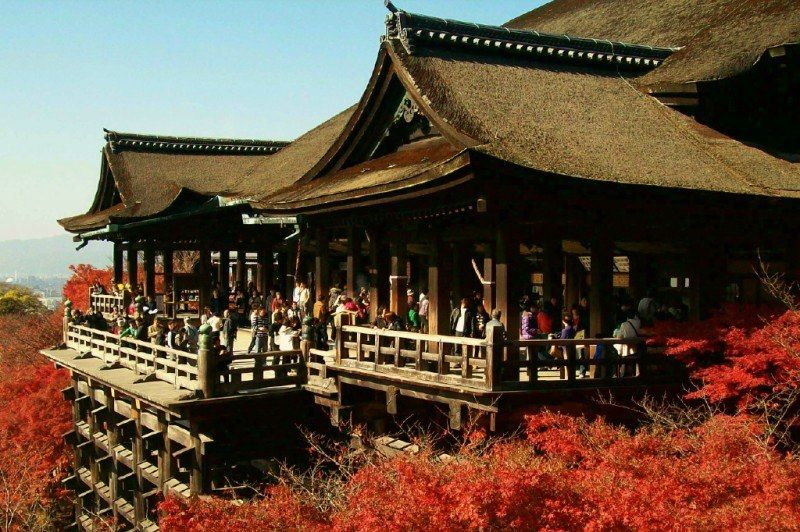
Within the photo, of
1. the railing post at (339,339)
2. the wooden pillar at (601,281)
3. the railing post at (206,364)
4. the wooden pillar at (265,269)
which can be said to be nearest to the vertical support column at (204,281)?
the wooden pillar at (265,269)

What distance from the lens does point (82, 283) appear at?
48375 mm

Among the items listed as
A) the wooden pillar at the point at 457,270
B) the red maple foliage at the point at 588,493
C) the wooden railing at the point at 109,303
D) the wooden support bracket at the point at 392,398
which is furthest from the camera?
the wooden railing at the point at 109,303

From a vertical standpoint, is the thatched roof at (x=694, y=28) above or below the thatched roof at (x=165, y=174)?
above

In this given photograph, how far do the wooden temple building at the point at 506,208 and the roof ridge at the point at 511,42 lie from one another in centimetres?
4

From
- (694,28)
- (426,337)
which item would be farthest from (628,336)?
(694,28)

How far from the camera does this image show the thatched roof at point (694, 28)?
16062 mm

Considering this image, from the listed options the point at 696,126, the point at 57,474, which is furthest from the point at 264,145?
the point at 696,126

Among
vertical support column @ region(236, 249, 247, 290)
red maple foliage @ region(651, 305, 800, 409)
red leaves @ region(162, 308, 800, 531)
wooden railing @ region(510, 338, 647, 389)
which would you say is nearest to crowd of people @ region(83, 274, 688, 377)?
wooden railing @ region(510, 338, 647, 389)

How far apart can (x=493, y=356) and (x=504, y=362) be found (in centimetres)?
29

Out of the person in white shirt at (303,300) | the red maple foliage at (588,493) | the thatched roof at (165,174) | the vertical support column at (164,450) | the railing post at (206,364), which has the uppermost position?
the thatched roof at (165,174)

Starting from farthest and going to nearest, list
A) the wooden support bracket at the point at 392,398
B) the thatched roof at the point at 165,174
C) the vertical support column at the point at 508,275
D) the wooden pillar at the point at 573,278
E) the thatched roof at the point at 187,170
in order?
the thatched roof at the point at 165,174 → the thatched roof at the point at 187,170 → the wooden pillar at the point at 573,278 → the wooden support bracket at the point at 392,398 → the vertical support column at the point at 508,275

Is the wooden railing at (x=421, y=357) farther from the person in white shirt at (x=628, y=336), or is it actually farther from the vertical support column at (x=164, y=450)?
the vertical support column at (x=164, y=450)

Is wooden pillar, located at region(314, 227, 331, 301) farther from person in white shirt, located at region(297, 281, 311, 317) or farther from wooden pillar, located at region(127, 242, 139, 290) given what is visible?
wooden pillar, located at region(127, 242, 139, 290)

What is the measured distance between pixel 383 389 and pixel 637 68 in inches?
359
